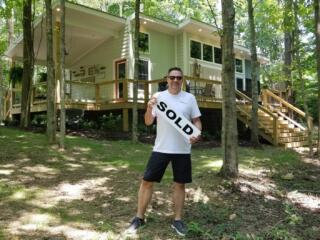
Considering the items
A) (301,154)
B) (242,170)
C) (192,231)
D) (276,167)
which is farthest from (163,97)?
(301,154)

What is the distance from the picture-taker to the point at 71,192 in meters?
5.73

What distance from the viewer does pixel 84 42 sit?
18297 mm

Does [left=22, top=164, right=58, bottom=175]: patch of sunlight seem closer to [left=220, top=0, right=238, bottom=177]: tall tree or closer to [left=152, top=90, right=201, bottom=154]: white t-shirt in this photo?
[left=220, top=0, right=238, bottom=177]: tall tree

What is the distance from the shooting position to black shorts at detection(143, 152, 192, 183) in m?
4.10

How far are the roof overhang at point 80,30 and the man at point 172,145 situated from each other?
1150 cm

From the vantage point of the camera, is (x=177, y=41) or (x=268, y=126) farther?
(x=177, y=41)

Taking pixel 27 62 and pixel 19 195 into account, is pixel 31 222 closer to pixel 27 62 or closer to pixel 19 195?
pixel 19 195

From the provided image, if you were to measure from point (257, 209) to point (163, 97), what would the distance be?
87.3 inches

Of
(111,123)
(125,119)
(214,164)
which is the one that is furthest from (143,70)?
(214,164)

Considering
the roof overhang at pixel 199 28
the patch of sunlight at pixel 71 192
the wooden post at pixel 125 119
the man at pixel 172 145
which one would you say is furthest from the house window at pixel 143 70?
the man at pixel 172 145

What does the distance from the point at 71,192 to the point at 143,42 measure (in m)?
12.6

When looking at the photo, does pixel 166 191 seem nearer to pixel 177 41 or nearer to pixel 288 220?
pixel 288 220

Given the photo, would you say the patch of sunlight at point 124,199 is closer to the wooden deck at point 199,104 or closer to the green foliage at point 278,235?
the green foliage at point 278,235

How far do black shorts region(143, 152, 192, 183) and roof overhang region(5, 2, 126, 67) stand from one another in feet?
38.4
